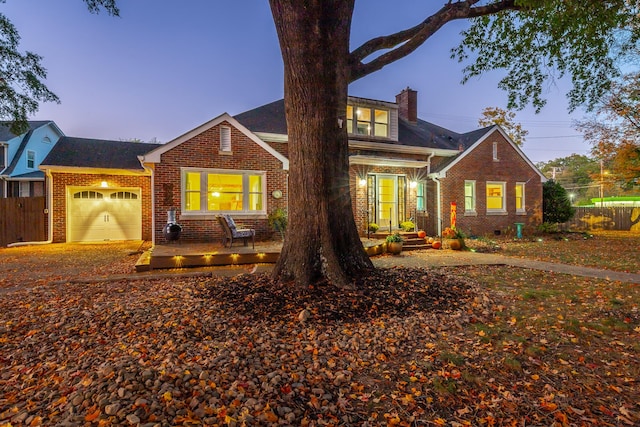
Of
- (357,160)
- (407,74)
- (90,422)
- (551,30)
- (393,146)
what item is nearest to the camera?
(90,422)

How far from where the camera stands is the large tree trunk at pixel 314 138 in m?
4.94

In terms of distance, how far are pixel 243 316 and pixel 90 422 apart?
→ 206 cm

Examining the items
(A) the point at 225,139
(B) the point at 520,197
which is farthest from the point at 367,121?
(B) the point at 520,197

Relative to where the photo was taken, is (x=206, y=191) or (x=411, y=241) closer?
(x=206, y=191)

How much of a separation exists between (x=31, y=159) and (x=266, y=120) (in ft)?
49.5

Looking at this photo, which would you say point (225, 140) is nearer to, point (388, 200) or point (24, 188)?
point (388, 200)

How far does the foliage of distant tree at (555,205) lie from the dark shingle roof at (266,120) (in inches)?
553

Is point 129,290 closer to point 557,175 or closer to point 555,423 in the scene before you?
point 555,423

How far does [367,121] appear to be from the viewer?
15242mm

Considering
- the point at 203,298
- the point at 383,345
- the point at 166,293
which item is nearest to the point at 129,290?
the point at 166,293

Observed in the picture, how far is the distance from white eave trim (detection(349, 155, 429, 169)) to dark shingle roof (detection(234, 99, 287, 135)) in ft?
10.1

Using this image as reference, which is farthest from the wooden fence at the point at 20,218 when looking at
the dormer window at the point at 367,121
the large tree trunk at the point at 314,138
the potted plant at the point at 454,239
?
the potted plant at the point at 454,239

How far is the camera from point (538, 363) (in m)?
2.99

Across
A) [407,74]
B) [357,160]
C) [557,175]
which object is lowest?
[357,160]
